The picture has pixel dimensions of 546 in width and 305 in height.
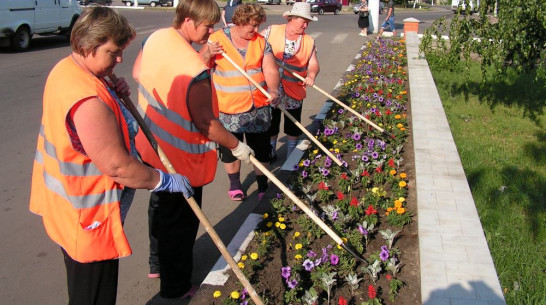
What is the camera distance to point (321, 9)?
118 feet

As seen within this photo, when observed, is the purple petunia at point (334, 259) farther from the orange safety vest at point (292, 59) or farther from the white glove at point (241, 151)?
the orange safety vest at point (292, 59)

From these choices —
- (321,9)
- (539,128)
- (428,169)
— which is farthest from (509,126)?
(321,9)

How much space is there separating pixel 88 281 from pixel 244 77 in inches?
98.4

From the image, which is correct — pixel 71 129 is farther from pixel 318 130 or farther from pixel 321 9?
pixel 321 9

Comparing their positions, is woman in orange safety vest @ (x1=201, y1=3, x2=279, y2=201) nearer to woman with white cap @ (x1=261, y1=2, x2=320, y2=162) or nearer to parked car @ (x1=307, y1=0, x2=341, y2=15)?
woman with white cap @ (x1=261, y1=2, x2=320, y2=162)

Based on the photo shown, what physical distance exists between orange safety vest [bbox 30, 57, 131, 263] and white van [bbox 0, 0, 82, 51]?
11426 millimetres

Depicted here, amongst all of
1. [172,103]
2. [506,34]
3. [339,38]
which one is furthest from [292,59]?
[339,38]

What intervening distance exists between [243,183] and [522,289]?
291cm

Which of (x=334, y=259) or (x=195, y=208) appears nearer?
(x=195, y=208)

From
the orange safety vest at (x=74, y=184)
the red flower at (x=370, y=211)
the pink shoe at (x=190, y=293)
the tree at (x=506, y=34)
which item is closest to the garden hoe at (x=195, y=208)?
the orange safety vest at (x=74, y=184)

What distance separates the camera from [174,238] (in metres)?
3.33

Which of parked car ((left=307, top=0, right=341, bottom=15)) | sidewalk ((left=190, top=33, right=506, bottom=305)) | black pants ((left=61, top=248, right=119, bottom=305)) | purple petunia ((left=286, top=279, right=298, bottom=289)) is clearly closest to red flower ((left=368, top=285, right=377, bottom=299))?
sidewalk ((left=190, top=33, right=506, bottom=305))

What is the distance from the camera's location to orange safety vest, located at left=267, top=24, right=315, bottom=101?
538 cm

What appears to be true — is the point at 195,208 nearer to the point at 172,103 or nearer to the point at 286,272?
the point at 172,103
